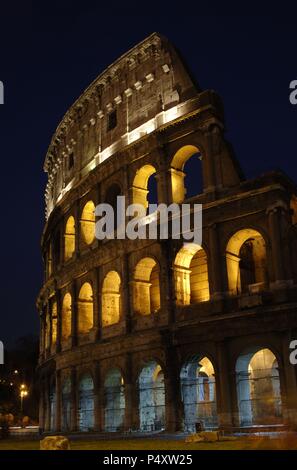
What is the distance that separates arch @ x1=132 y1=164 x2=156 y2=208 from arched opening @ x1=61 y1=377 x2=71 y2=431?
371 inches

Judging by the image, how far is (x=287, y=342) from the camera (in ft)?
64.0

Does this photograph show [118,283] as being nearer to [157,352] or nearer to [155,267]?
[155,267]

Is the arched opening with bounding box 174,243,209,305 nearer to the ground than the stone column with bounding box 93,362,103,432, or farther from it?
farther from it

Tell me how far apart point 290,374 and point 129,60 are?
16792mm

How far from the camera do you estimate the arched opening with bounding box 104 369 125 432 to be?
24.9m

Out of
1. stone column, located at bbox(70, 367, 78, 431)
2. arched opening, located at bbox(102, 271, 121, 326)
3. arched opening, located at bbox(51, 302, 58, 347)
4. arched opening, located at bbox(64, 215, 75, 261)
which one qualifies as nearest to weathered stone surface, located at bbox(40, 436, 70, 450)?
arched opening, located at bbox(102, 271, 121, 326)

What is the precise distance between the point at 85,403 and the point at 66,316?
520 cm

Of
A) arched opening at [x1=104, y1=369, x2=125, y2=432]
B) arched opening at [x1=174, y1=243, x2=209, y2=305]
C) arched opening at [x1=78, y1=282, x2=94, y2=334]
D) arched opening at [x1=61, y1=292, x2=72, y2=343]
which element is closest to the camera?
arched opening at [x1=174, y1=243, x2=209, y2=305]

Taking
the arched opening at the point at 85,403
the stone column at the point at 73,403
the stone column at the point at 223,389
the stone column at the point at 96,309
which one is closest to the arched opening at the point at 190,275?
the stone column at the point at 223,389

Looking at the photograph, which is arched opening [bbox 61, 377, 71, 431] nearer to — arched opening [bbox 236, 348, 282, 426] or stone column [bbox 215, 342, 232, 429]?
arched opening [bbox 236, 348, 282, 426]

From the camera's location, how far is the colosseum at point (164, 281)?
67.9ft

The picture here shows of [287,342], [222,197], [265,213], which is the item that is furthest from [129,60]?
[287,342]

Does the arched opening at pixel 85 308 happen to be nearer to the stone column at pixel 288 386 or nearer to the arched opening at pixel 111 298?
the arched opening at pixel 111 298

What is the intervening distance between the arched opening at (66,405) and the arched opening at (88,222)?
6.98 m
